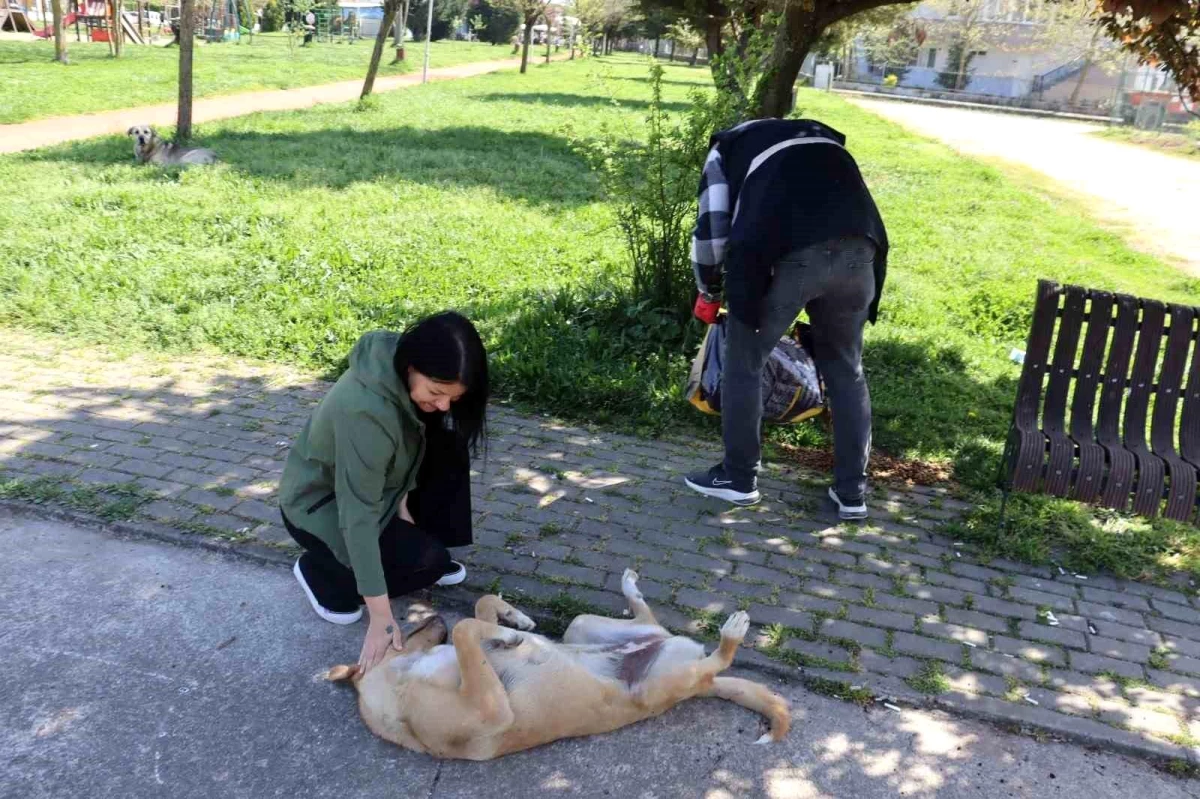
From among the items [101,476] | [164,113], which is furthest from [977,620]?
[164,113]

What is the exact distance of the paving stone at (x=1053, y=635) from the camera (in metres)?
3.63

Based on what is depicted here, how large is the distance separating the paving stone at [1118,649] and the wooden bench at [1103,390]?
26.0 inches

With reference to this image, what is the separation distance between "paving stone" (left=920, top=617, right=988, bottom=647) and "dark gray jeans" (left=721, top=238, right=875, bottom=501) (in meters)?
0.88

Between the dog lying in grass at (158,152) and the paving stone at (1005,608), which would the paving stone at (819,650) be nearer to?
the paving stone at (1005,608)

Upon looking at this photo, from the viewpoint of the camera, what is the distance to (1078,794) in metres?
2.90

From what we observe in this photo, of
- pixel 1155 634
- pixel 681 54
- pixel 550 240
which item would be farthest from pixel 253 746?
pixel 681 54

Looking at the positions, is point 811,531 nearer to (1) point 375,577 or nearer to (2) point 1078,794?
(2) point 1078,794

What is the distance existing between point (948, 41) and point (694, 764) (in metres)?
63.4

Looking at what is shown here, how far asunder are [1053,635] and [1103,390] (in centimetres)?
132

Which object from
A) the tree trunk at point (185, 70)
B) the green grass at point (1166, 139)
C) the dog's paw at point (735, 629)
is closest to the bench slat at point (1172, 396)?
the dog's paw at point (735, 629)

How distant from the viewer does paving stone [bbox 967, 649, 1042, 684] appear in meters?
3.43

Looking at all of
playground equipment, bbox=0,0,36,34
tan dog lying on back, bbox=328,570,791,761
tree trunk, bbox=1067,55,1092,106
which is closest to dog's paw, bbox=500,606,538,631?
tan dog lying on back, bbox=328,570,791,761

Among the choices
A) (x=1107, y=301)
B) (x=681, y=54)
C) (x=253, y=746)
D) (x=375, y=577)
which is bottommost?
(x=253, y=746)

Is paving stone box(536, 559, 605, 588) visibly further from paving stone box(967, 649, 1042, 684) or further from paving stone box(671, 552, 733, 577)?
paving stone box(967, 649, 1042, 684)
